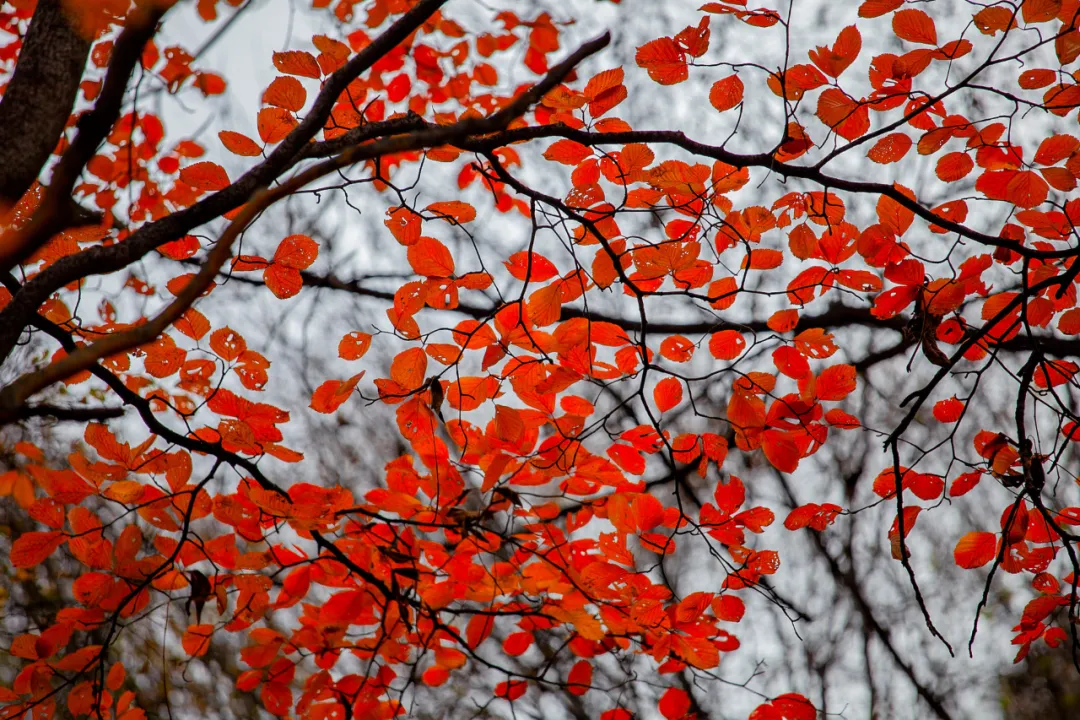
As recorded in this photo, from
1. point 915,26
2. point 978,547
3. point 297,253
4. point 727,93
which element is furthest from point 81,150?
point 978,547

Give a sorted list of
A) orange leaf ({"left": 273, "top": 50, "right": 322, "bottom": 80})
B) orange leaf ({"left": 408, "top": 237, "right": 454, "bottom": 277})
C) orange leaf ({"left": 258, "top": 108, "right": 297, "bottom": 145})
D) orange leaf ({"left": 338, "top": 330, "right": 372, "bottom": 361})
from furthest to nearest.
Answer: orange leaf ({"left": 338, "top": 330, "right": 372, "bottom": 361})
orange leaf ({"left": 408, "top": 237, "right": 454, "bottom": 277})
orange leaf ({"left": 258, "top": 108, "right": 297, "bottom": 145})
orange leaf ({"left": 273, "top": 50, "right": 322, "bottom": 80})

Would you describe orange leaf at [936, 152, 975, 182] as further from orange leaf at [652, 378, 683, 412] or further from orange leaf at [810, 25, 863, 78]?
orange leaf at [652, 378, 683, 412]

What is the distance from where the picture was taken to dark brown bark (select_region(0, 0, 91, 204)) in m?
1.46

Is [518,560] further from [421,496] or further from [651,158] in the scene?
[421,496]

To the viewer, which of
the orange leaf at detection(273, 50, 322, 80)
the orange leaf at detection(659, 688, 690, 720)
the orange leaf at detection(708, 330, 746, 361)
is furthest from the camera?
the orange leaf at detection(659, 688, 690, 720)

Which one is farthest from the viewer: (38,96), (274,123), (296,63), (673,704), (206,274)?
(673,704)

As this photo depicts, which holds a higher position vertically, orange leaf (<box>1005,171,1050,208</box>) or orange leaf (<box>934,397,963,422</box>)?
orange leaf (<box>1005,171,1050,208</box>)

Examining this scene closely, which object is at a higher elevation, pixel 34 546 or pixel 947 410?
pixel 947 410

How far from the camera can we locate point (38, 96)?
1518 mm

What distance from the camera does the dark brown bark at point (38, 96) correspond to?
4.79 ft

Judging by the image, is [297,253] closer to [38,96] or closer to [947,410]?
[38,96]

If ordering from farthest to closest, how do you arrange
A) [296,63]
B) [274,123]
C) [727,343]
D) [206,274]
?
1. [727,343]
2. [274,123]
3. [296,63]
4. [206,274]

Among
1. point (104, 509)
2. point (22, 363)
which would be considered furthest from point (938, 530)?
point (104, 509)

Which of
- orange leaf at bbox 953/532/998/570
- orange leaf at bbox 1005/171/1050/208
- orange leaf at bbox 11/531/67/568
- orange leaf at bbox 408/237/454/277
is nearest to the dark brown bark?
orange leaf at bbox 408/237/454/277
